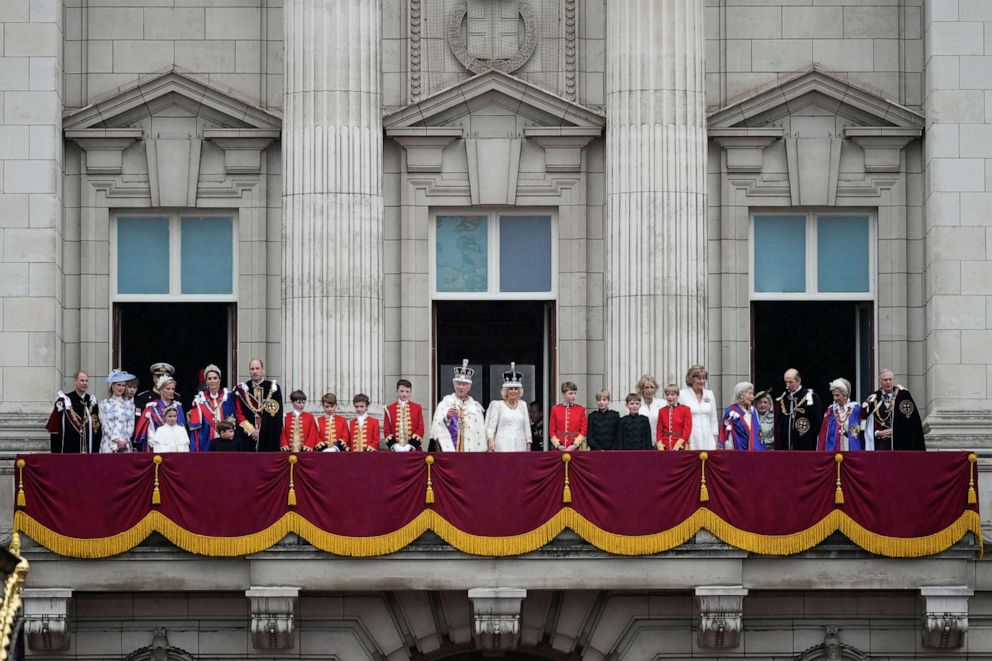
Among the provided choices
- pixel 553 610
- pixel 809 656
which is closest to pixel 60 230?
pixel 553 610

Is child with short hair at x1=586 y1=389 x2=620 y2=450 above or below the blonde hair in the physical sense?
below

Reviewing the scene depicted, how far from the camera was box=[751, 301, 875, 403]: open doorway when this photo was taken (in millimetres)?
45219

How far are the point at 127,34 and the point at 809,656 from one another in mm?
16192

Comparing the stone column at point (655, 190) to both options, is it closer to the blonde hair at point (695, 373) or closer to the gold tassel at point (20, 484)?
the blonde hair at point (695, 373)

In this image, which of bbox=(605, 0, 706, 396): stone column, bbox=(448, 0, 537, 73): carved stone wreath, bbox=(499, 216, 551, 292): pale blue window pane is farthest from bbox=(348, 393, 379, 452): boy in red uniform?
bbox=(448, 0, 537, 73): carved stone wreath

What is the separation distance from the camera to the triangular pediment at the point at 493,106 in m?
44.9

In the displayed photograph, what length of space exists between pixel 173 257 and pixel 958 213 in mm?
13795

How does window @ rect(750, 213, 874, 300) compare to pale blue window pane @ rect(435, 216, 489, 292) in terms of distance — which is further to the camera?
window @ rect(750, 213, 874, 300)

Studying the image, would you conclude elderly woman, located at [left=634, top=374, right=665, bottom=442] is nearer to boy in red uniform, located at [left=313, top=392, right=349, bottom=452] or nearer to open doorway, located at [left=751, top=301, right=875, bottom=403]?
open doorway, located at [left=751, top=301, right=875, bottom=403]

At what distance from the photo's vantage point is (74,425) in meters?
41.6

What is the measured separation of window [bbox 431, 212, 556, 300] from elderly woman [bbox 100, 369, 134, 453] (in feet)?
20.7

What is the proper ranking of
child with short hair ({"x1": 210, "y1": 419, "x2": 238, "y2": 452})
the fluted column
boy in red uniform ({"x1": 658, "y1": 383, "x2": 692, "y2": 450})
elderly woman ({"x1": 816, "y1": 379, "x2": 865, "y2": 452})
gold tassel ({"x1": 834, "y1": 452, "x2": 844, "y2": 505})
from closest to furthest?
gold tassel ({"x1": 834, "y1": 452, "x2": 844, "y2": 505}) < boy in red uniform ({"x1": 658, "y1": 383, "x2": 692, "y2": 450}) < child with short hair ({"x1": 210, "y1": 419, "x2": 238, "y2": 452}) < elderly woman ({"x1": 816, "y1": 379, "x2": 865, "y2": 452}) < the fluted column

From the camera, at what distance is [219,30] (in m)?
45.4

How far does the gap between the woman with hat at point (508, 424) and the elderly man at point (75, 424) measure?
255 inches
